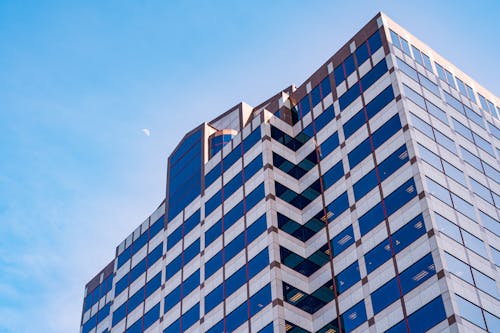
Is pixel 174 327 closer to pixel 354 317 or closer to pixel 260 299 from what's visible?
pixel 260 299

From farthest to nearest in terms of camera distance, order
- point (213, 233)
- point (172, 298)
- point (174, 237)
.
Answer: point (174, 237) < point (172, 298) < point (213, 233)

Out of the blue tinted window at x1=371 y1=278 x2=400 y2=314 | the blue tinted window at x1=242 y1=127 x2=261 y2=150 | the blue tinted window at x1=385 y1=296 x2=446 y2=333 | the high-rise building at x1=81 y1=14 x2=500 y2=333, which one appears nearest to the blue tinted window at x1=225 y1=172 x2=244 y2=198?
the high-rise building at x1=81 y1=14 x2=500 y2=333

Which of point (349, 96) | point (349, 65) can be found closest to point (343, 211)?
point (349, 96)

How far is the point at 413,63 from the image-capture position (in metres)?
79.8

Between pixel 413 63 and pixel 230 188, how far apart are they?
79.1ft

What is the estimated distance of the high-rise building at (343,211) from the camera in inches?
2534

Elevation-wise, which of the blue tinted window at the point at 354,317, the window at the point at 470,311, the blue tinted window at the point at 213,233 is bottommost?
the window at the point at 470,311

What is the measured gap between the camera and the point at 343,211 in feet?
243

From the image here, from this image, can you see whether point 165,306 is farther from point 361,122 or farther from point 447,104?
point 447,104

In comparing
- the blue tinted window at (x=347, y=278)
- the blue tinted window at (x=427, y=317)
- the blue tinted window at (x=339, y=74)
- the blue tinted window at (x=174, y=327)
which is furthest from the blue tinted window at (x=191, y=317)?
the blue tinted window at (x=339, y=74)

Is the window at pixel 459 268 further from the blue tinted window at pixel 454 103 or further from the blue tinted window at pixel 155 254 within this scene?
the blue tinted window at pixel 155 254

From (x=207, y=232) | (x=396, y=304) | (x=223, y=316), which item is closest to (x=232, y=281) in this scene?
(x=223, y=316)

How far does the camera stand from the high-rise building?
211 ft

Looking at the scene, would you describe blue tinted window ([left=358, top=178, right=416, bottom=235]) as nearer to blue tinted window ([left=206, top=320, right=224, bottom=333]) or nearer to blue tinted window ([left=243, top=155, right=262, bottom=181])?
blue tinted window ([left=243, top=155, right=262, bottom=181])
